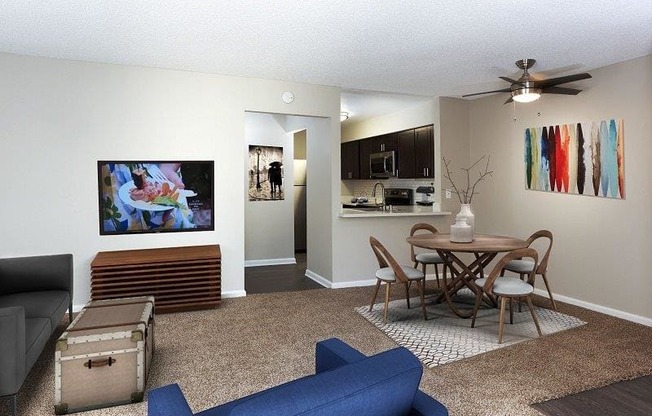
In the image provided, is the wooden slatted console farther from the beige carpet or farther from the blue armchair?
the blue armchair

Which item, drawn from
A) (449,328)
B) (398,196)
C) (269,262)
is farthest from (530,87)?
(269,262)

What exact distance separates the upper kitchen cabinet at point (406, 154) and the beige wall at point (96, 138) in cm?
222

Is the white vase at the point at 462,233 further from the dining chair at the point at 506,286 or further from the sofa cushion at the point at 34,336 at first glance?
the sofa cushion at the point at 34,336

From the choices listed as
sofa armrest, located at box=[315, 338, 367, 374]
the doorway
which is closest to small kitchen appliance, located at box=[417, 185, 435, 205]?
the doorway

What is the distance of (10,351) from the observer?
7.38ft

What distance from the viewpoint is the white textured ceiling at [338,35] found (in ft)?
9.82

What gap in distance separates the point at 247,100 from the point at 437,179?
2877 mm

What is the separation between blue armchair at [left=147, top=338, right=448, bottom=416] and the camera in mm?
1031

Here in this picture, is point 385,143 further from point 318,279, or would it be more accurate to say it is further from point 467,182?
point 318,279

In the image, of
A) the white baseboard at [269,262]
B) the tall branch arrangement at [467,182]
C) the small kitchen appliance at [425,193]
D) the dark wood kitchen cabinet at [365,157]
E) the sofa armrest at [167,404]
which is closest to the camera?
the sofa armrest at [167,404]

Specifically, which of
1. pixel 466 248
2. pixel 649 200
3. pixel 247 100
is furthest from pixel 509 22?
pixel 247 100

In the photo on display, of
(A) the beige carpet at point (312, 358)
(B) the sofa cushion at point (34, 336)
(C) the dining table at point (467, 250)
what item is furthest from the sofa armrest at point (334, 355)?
(C) the dining table at point (467, 250)

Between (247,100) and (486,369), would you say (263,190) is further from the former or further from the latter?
(486,369)

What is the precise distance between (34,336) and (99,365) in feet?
1.65
